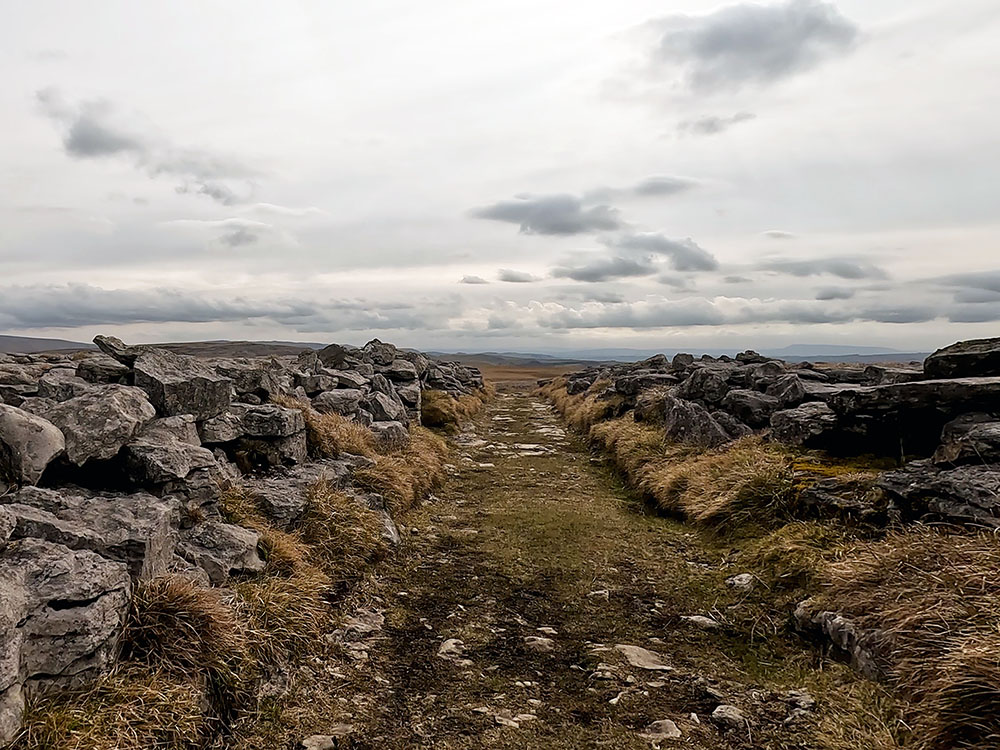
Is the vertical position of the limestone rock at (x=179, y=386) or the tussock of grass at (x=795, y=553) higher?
the limestone rock at (x=179, y=386)

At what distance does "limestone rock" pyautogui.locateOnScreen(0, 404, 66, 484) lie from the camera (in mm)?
6438

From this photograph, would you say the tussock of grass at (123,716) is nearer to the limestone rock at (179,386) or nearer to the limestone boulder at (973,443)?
the limestone rock at (179,386)

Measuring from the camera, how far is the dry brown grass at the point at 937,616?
4.75 meters

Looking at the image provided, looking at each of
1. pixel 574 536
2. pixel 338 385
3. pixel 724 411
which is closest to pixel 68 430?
pixel 574 536

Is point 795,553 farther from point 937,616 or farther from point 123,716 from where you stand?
point 123,716

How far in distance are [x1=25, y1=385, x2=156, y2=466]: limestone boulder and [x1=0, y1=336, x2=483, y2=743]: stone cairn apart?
0.05 feet

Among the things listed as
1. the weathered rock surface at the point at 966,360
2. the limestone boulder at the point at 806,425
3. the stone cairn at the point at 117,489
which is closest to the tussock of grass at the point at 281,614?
the stone cairn at the point at 117,489

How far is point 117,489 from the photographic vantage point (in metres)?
7.76

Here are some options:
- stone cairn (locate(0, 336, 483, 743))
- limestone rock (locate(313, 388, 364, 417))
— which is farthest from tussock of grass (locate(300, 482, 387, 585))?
limestone rock (locate(313, 388, 364, 417))

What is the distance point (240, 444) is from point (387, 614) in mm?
4663

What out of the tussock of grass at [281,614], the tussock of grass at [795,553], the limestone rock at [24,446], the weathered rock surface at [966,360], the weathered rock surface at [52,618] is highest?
the weathered rock surface at [966,360]

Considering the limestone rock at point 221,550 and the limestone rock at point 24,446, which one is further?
the limestone rock at point 221,550

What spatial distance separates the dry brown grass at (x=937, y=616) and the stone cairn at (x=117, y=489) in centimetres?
667

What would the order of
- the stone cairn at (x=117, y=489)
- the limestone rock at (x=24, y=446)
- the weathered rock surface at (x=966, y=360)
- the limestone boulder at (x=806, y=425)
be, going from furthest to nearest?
1. the limestone boulder at (x=806, y=425)
2. the weathered rock surface at (x=966, y=360)
3. the limestone rock at (x=24, y=446)
4. the stone cairn at (x=117, y=489)
